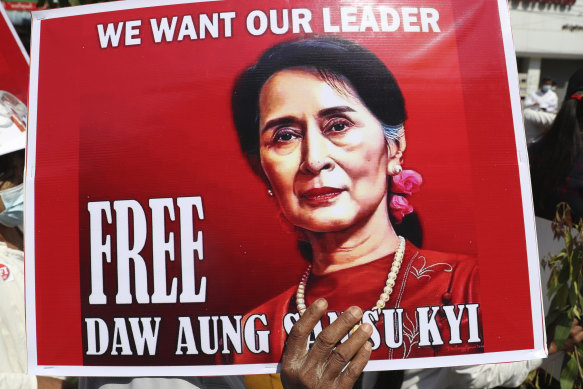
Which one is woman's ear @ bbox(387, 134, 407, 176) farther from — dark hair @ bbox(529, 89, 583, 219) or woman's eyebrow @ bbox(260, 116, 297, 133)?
dark hair @ bbox(529, 89, 583, 219)

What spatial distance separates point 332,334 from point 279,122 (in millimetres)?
532

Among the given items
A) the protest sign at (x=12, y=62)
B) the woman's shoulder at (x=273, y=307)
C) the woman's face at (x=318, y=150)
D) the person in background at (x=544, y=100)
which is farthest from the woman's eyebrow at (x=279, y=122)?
the person in background at (x=544, y=100)

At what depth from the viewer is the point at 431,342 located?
151 cm

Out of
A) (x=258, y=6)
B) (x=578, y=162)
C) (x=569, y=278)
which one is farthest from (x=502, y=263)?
(x=578, y=162)

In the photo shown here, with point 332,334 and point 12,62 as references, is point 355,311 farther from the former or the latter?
point 12,62

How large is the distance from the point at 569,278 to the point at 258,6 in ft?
4.55

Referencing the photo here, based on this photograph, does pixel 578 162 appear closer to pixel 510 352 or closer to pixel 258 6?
pixel 510 352

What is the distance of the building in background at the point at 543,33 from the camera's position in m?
15.6

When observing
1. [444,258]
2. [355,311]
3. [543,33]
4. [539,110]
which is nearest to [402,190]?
[444,258]

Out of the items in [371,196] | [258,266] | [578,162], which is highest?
[578,162]

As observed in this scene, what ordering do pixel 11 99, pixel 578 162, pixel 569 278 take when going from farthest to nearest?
pixel 578 162
pixel 11 99
pixel 569 278

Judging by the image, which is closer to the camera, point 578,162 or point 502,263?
point 502,263

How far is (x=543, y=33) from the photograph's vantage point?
15.8 m

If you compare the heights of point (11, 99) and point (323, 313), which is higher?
point (11, 99)
